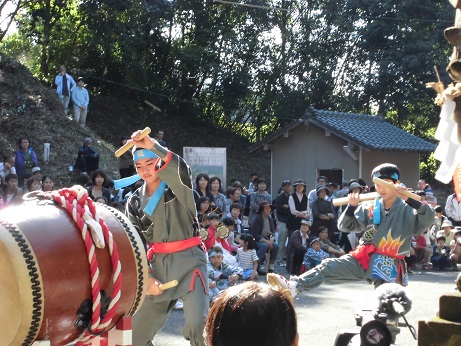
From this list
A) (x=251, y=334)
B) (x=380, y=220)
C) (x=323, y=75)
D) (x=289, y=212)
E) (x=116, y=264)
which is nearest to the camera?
(x=251, y=334)

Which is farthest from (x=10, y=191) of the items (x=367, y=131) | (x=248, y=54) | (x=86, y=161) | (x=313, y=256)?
(x=248, y=54)

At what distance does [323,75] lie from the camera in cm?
2653

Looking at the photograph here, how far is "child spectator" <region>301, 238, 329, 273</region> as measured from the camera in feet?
36.6

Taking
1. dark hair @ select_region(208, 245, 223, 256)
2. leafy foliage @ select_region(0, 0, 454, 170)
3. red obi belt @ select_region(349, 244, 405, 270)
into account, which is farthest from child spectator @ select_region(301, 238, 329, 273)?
leafy foliage @ select_region(0, 0, 454, 170)

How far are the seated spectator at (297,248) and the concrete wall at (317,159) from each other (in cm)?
882

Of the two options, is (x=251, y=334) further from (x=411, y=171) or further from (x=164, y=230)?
(x=411, y=171)

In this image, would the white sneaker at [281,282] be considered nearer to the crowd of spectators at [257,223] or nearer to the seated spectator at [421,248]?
the crowd of spectators at [257,223]

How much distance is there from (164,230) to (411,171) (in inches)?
729

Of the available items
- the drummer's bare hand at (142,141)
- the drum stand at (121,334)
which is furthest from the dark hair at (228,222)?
the drum stand at (121,334)

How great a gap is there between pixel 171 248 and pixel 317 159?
55.6 ft

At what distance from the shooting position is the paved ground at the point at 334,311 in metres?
6.81

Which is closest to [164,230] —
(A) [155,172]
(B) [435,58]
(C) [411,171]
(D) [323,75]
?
(A) [155,172]

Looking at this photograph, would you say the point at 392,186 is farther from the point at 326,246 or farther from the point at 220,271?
the point at 326,246

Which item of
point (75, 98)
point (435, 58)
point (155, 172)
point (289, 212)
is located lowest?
point (289, 212)
